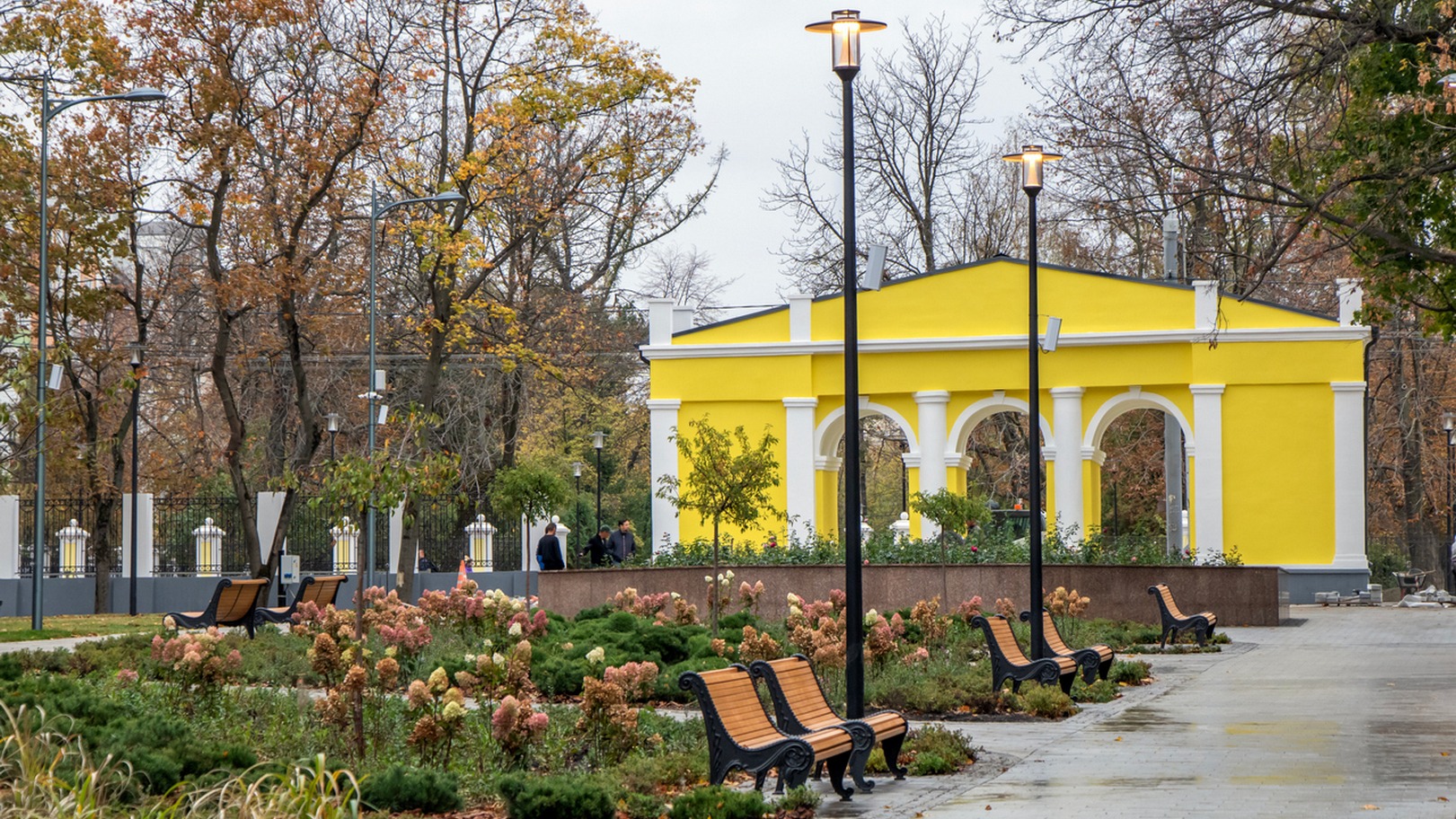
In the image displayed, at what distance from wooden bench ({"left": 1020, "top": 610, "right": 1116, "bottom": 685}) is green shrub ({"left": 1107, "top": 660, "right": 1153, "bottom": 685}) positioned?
4.5 inches

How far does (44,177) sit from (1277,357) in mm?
23241

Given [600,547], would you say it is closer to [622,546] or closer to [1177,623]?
[622,546]

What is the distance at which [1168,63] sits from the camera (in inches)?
607

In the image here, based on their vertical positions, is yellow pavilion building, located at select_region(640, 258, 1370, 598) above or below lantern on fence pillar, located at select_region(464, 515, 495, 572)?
above

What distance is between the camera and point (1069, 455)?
35094mm

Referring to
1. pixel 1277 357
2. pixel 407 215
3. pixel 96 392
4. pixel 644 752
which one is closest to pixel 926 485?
pixel 1277 357

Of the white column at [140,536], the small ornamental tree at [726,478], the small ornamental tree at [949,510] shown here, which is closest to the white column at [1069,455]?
the small ornamental tree at [949,510]

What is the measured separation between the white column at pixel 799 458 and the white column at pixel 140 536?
1402cm

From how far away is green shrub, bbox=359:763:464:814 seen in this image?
8852mm

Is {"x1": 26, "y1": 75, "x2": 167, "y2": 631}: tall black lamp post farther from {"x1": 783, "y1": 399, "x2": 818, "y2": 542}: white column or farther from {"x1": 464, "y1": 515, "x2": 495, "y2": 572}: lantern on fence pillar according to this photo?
{"x1": 783, "y1": 399, "x2": 818, "y2": 542}: white column

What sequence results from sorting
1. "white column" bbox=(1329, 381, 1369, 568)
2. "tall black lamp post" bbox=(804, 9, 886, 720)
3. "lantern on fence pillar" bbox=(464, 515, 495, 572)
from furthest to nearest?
"lantern on fence pillar" bbox=(464, 515, 495, 572) → "white column" bbox=(1329, 381, 1369, 568) → "tall black lamp post" bbox=(804, 9, 886, 720)

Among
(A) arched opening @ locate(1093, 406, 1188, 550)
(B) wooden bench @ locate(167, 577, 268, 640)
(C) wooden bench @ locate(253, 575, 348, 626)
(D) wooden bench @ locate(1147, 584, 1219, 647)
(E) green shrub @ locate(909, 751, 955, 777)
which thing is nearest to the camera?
(E) green shrub @ locate(909, 751, 955, 777)

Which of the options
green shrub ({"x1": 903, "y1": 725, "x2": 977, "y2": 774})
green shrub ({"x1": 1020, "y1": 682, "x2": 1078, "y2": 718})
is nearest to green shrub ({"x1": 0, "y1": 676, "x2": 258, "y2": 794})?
green shrub ({"x1": 903, "y1": 725, "x2": 977, "y2": 774})

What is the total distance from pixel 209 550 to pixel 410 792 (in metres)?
31.0
